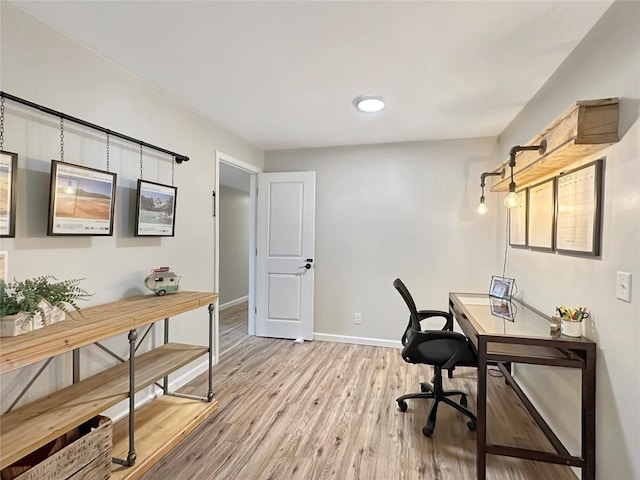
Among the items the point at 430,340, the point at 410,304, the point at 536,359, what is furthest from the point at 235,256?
the point at 536,359

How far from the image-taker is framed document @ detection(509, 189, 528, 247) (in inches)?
102

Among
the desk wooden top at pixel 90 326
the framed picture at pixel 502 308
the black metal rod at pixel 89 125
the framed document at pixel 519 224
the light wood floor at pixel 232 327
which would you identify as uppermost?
the black metal rod at pixel 89 125

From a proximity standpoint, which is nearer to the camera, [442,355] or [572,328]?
[572,328]

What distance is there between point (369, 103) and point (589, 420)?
238cm

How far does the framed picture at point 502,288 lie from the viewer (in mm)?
2768

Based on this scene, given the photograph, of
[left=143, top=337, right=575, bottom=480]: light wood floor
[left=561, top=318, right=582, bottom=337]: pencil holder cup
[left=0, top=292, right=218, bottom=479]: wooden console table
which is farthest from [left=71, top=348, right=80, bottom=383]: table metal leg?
[left=561, top=318, right=582, bottom=337]: pencil holder cup

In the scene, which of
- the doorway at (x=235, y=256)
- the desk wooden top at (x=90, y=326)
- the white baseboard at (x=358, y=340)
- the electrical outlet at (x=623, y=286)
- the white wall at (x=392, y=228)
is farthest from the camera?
the doorway at (x=235, y=256)

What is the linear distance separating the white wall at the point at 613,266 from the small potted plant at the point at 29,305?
2.48 meters

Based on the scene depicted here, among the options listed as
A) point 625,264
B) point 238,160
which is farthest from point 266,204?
point 625,264

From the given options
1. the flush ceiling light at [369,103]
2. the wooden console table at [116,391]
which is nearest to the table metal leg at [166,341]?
the wooden console table at [116,391]

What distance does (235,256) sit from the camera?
19.9 ft

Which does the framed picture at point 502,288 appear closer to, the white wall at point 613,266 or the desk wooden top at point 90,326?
the white wall at point 613,266

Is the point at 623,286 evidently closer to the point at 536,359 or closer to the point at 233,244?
the point at 536,359

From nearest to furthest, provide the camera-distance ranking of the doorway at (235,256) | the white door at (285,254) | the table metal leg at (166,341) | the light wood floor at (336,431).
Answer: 1. the light wood floor at (336,431)
2. the table metal leg at (166,341)
3. the white door at (285,254)
4. the doorway at (235,256)
